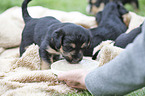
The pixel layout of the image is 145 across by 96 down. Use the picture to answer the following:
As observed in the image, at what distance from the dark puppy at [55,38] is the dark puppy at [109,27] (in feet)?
2.61

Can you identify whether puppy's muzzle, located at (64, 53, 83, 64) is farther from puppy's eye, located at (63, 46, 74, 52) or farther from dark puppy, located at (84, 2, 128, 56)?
dark puppy, located at (84, 2, 128, 56)

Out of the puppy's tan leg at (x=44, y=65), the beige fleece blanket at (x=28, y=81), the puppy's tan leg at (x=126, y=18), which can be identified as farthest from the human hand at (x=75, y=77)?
the puppy's tan leg at (x=126, y=18)

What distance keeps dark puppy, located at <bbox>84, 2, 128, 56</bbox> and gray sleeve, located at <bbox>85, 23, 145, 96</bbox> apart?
1.86 metres

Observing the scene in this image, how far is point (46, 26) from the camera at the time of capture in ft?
10.6

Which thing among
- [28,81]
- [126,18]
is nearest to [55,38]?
[28,81]

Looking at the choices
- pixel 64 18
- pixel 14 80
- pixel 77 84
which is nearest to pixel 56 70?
pixel 77 84

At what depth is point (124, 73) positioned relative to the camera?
1.34m

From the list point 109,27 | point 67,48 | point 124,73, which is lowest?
point 109,27

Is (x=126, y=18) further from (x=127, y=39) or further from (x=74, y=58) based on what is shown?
(x=74, y=58)

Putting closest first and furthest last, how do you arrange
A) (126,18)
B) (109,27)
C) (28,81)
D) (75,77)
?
(75,77) → (28,81) → (109,27) → (126,18)

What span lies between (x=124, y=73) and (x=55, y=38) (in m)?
1.41

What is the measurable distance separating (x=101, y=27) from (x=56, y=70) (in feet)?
6.76

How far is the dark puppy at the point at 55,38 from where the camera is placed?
2.50m

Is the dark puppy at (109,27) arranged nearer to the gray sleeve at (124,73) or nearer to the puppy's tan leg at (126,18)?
the puppy's tan leg at (126,18)
